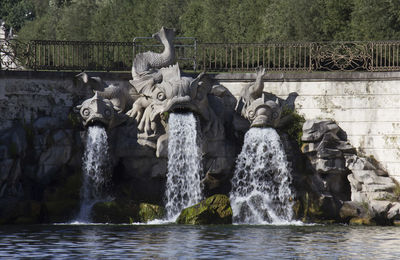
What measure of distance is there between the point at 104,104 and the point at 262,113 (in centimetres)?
500

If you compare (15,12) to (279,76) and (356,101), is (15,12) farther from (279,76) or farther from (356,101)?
(356,101)

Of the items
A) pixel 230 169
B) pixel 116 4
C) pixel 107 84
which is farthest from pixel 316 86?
pixel 116 4

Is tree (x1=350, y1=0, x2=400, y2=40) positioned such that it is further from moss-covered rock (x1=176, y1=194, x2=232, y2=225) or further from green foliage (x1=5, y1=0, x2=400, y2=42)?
moss-covered rock (x1=176, y1=194, x2=232, y2=225)

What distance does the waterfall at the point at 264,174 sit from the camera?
31.1 meters

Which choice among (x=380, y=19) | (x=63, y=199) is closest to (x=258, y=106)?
(x=63, y=199)

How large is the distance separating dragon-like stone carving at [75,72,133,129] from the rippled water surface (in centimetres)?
410

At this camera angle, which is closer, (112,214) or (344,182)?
(112,214)

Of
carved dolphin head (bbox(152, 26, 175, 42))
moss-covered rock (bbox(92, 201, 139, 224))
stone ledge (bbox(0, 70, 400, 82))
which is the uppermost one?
carved dolphin head (bbox(152, 26, 175, 42))

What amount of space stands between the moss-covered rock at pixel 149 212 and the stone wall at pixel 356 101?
17.4 ft

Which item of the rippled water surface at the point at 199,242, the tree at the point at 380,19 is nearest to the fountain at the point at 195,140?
the rippled water surface at the point at 199,242

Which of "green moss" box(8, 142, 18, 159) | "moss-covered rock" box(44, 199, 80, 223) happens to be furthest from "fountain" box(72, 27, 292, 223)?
"green moss" box(8, 142, 18, 159)

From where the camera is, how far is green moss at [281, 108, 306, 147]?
3244cm

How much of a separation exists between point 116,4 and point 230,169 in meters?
30.9

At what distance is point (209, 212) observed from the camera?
2909cm
